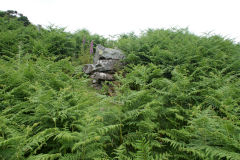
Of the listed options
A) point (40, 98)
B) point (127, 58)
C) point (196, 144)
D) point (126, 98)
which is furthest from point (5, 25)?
point (196, 144)

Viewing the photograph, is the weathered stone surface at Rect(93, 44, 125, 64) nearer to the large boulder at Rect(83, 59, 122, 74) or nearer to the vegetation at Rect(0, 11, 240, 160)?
the large boulder at Rect(83, 59, 122, 74)

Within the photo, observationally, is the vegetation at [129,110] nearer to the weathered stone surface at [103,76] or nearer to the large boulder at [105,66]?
the large boulder at [105,66]

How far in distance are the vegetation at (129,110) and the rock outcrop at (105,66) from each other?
499mm

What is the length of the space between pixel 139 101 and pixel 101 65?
131 inches

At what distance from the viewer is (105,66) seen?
5855 mm

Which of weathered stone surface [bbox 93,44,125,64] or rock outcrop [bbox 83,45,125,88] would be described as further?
weathered stone surface [bbox 93,44,125,64]

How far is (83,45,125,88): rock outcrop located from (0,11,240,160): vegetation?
0.50 meters

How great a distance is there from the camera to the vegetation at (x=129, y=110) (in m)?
1.91

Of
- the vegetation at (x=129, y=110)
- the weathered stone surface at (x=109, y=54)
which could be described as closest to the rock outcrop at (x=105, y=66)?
the weathered stone surface at (x=109, y=54)

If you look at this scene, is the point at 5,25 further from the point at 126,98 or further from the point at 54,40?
the point at 126,98

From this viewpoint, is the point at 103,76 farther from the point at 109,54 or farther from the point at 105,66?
the point at 109,54

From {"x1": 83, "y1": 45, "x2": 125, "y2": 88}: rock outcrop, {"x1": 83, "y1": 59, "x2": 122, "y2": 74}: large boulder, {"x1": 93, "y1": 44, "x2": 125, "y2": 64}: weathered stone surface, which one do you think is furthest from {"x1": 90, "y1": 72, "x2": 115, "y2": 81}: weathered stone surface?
{"x1": 93, "y1": 44, "x2": 125, "y2": 64}: weathered stone surface

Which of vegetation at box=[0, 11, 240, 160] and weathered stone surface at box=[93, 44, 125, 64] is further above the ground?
weathered stone surface at box=[93, 44, 125, 64]

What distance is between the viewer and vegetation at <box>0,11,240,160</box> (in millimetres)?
1912
